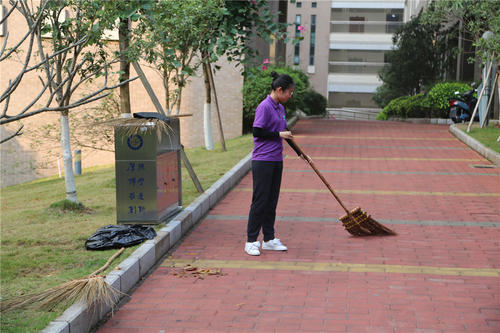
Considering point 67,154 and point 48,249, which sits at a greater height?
point 67,154

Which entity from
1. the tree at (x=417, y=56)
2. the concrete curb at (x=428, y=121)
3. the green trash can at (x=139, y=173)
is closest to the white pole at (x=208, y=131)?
the green trash can at (x=139, y=173)

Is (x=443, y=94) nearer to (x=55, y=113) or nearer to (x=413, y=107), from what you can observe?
(x=413, y=107)

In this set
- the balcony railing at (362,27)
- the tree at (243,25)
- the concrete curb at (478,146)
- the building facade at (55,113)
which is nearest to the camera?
the tree at (243,25)

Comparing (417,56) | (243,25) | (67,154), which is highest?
(243,25)

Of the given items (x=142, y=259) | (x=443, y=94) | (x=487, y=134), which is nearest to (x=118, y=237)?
(x=142, y=259)

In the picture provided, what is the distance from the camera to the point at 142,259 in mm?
5539

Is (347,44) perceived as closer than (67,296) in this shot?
No

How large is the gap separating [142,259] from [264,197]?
1331mm

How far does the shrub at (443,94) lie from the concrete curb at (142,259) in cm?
1638

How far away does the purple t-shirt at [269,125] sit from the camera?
5.92m

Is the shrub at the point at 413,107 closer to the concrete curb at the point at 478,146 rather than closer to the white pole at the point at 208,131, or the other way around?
the concrete curb at the point at 478,146

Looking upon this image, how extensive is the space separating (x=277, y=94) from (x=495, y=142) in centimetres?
990

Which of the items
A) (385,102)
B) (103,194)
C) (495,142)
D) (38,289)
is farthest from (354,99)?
(38,289)

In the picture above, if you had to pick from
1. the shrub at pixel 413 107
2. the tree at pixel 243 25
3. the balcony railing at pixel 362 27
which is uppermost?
the balcony railing at pixel 362 27
